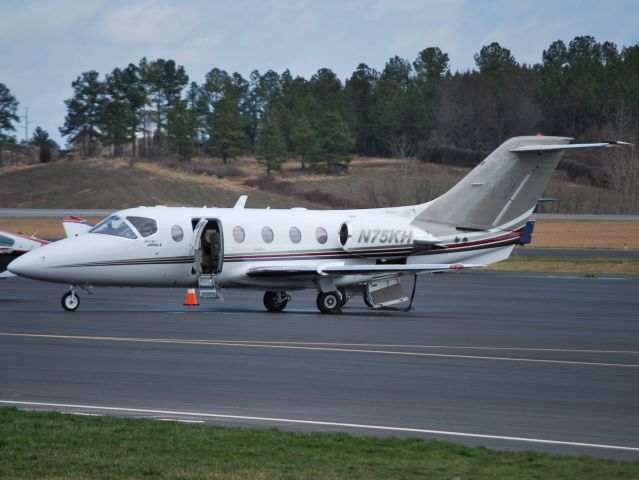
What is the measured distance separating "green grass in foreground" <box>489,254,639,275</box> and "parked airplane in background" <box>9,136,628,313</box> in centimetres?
1815

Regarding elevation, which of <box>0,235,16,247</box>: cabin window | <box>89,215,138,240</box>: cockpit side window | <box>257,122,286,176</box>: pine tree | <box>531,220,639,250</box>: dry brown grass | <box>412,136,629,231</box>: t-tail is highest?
<box>257,122,286,176</box>: pine tree

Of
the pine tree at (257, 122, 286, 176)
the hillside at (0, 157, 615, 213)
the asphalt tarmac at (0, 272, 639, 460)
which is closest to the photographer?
the asphalt tarmac at (0, 272, 639, 460)

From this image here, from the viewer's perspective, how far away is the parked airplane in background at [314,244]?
26188mm

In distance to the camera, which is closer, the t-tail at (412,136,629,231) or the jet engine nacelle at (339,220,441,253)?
the jet engine nacelle at (339,220,441,253)

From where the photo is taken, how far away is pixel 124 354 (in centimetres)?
1817

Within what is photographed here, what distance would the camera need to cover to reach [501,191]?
94.4 feet

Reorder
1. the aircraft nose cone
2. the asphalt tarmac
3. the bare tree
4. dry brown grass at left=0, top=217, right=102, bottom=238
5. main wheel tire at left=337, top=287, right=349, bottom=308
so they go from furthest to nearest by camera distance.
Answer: the bare tree
dry brown grass at left=0, top=217, right=102, bottom=238
main wheel tire at left=337, top=287, right=349, bottom=308
the aircraft nose cone
the asphalt tarmac

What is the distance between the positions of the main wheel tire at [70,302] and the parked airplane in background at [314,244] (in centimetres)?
3

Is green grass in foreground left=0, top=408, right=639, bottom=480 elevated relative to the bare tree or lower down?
lower down

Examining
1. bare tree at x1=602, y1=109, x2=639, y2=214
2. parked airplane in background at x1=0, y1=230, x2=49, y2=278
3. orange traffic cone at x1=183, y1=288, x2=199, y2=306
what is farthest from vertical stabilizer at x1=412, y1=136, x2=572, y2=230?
bare tree at x1=602, y1=109, x2=639, y2=214

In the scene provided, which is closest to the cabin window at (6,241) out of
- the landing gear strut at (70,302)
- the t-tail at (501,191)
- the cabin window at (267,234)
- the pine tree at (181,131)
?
the landing gear strut at (70,302)

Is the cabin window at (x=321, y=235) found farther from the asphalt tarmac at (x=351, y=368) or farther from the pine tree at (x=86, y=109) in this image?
the pine tree at (x=86, y=109)

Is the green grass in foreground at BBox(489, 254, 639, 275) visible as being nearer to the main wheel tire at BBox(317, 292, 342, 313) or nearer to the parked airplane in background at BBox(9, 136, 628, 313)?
the parked airplane in background at BBox(9, 136, 628, 313)

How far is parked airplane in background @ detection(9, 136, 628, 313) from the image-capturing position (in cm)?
2619
